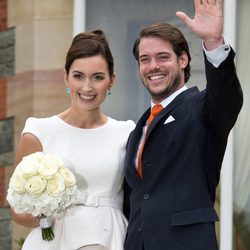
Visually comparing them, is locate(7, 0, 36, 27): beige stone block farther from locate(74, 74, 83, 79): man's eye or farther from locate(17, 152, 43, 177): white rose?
locate(17, 152, 43, 177): white rose

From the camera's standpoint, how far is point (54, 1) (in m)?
7.31

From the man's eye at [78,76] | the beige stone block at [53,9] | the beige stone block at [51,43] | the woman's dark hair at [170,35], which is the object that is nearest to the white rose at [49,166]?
the man's eye at [78,76]

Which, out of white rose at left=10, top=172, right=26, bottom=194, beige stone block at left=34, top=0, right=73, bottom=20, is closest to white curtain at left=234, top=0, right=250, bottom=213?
beige stone block at left=34, top=0, right=73, bottom=20

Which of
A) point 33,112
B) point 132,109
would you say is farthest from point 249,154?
point 33,112

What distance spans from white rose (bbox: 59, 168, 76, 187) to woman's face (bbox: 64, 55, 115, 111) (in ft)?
1.44

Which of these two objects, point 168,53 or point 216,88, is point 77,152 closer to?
point 168,53

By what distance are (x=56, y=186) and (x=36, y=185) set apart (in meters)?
0.10

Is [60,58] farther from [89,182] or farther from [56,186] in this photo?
[56,186]

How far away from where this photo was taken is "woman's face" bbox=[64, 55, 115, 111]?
15.7ft

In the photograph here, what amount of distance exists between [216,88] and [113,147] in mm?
1068

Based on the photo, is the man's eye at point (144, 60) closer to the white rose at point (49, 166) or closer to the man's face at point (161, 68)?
the man's face at point (161, 68)

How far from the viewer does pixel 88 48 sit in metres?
4.79

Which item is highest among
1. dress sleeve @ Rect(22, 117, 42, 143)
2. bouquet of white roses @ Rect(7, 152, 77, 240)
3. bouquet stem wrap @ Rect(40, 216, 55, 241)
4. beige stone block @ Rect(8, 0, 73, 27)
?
beige stone block @ Rect(8, 0, 73, 27)

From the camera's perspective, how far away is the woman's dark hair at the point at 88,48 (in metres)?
4.79
